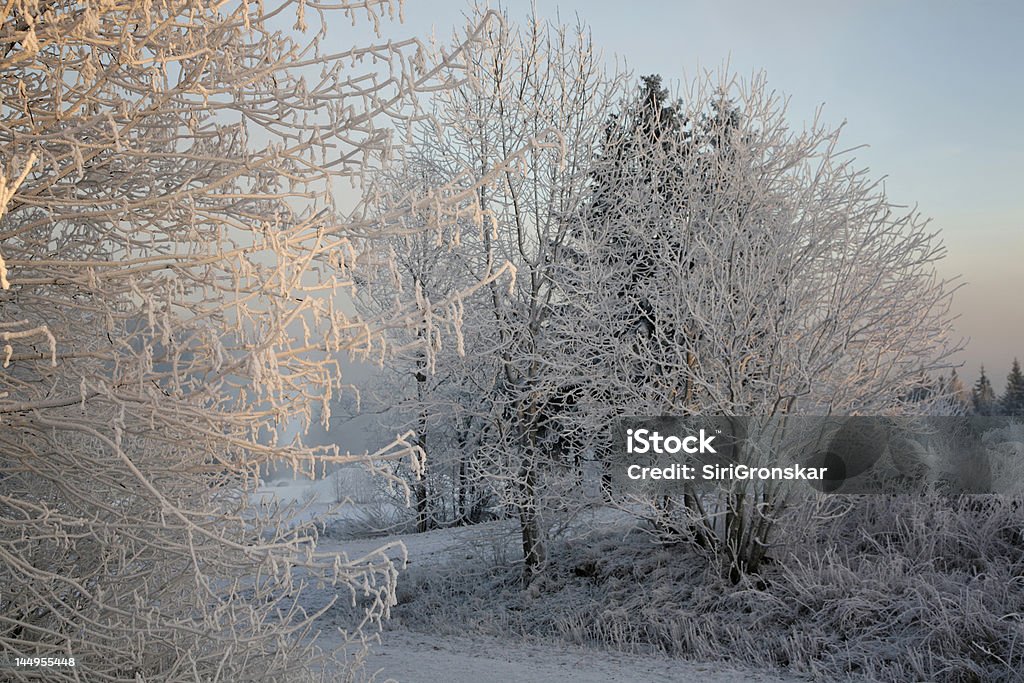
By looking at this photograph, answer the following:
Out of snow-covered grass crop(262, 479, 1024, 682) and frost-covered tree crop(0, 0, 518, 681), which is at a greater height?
frost-covered tree crop(0, 0, 518, 681)

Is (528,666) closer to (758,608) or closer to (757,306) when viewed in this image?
(758,608)

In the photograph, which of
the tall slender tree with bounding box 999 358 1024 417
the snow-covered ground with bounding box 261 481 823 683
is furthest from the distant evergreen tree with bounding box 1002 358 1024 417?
the snow-covered ground with bounding box 261 481 823 683

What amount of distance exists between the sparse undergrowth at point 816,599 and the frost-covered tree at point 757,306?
2.29ft

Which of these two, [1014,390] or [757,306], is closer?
[757,306]

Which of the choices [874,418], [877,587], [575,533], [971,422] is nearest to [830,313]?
[874,418]

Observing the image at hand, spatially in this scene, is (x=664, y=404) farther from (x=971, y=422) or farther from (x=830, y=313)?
(x=971, y=422)

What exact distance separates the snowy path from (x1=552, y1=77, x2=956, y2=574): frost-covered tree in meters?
1.87

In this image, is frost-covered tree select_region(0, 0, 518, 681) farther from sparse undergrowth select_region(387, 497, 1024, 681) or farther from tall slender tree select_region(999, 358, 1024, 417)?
tall slender tree select_region(999, 358, 1024, 417)

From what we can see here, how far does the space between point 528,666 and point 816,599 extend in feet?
10.1

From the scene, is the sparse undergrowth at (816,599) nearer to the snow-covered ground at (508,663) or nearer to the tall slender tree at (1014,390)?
the snow-covered ground at (508,663)

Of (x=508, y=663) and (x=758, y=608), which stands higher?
(x=758, y=608)

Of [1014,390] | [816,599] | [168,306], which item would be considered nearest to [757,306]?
[816,599]

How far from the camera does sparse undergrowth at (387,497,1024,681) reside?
24.7 feet

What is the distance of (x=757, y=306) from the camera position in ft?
29.7
